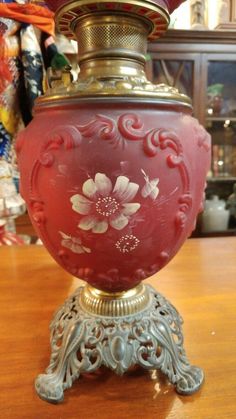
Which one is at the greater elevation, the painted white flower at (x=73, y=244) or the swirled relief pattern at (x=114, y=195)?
the swirled relief pattern at (x=114, y=195)

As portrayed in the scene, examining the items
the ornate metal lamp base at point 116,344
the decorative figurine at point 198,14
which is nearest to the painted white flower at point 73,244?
the ornate metal lamp base at point 116,344

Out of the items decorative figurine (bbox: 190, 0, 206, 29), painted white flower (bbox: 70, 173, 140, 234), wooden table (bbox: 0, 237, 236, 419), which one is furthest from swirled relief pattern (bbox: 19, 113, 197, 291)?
decorative figurine (bbox: 190, 0, 206, 29)

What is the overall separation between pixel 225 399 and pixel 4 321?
14.1 inches

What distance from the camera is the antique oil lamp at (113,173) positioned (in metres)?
0.36

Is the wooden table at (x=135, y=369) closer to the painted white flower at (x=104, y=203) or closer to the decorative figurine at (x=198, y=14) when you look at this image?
the painted white flower at (x=104, y=203)

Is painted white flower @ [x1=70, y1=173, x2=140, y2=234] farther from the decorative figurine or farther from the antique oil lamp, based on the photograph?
the decorative figurine

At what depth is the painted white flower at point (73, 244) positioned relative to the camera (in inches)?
15.4

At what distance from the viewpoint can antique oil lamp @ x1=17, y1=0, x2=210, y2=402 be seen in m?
0.36

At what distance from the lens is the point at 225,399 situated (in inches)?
16.3

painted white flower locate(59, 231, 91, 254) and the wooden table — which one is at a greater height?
painted white flower locate(59, 231, 91, 254)

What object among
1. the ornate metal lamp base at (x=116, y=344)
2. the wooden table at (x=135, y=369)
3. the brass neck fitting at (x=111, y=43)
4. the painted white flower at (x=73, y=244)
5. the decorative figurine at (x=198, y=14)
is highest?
the decorative figurine at (x=198, y=14)

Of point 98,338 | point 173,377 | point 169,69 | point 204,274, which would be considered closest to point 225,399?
point 173,377

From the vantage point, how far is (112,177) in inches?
13.9

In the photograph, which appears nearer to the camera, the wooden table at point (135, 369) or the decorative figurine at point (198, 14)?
the wooden table at point (135, 369)
